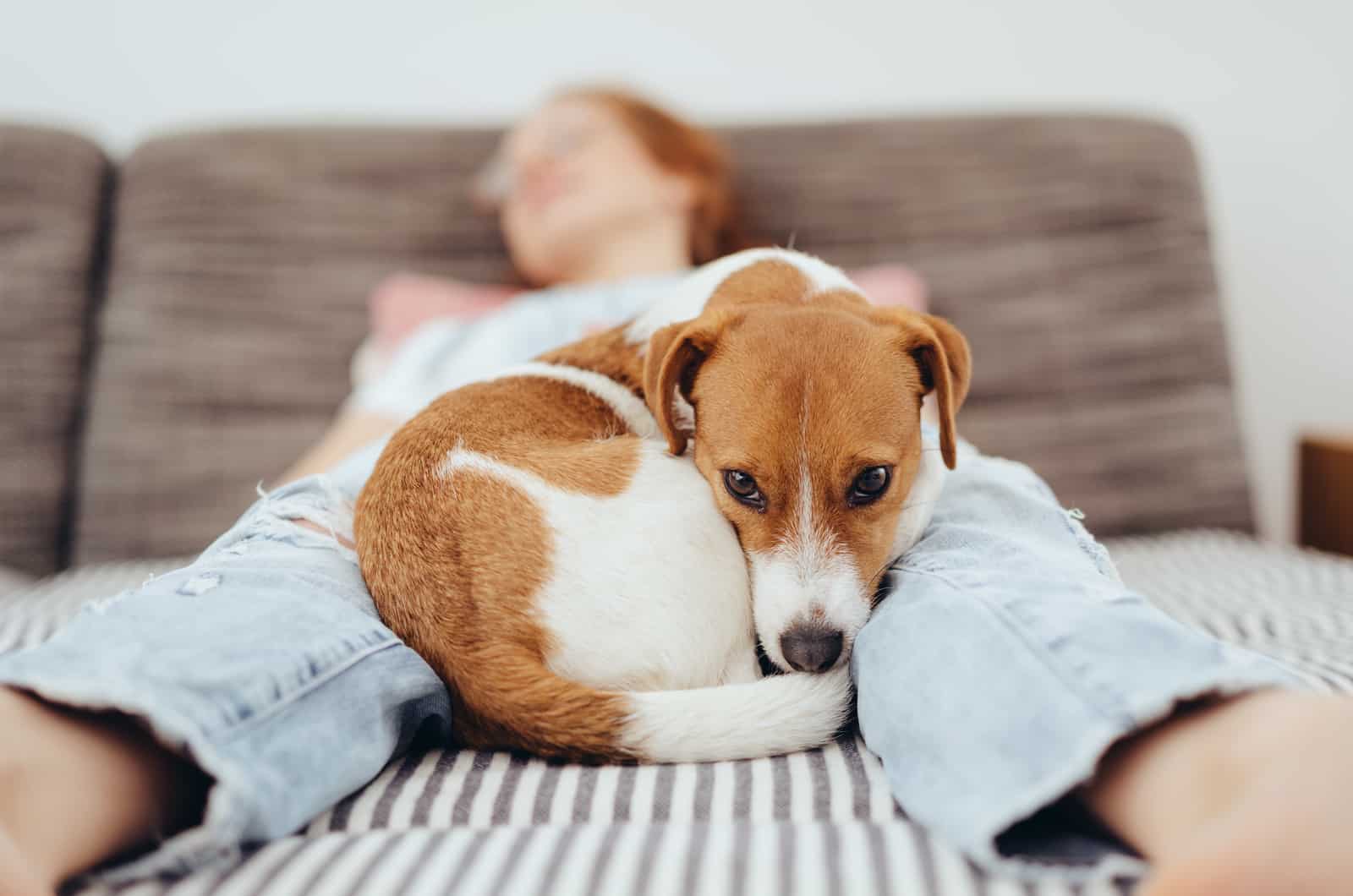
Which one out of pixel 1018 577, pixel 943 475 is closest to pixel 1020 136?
pixel 943 475

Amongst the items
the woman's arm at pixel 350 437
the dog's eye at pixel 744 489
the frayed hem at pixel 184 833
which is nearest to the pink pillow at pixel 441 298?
the woman's arm at pixel 350 437

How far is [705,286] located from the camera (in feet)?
5.87

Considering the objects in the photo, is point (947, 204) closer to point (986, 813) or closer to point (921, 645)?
point (921, 645)

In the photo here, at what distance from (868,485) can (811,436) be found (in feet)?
0.41

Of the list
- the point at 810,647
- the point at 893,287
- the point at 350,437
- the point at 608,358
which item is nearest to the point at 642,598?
the point at 810,647

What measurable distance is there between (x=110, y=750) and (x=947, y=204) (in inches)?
96.0

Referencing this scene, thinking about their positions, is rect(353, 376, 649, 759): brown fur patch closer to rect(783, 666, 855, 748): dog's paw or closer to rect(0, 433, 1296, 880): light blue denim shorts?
rect(0, 433, 1296, 880): light blue denim shorts

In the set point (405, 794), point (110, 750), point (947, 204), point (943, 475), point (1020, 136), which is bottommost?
point (405, 794)

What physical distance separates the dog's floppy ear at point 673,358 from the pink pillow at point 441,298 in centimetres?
105

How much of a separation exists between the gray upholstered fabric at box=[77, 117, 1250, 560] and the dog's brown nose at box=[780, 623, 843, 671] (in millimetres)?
1488

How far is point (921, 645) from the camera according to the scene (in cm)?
113

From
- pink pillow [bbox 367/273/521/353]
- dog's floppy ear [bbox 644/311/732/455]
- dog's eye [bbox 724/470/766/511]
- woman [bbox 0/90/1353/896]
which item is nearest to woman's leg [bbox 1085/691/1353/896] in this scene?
woman [bbox 0/90/1353/896]

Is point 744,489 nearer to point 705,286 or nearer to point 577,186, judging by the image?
point 705,286

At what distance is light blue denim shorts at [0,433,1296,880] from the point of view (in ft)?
3.03
